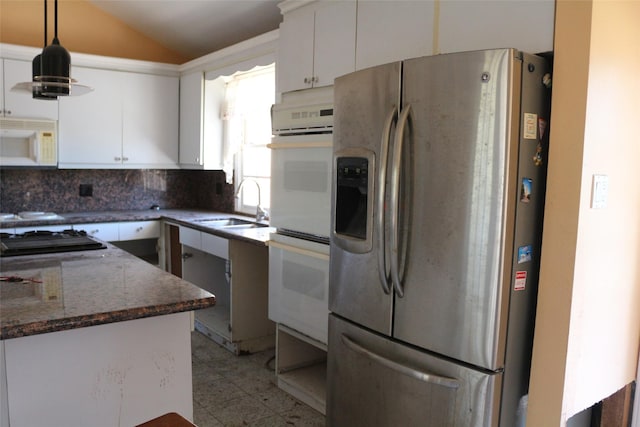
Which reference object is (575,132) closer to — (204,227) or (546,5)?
(546,5)

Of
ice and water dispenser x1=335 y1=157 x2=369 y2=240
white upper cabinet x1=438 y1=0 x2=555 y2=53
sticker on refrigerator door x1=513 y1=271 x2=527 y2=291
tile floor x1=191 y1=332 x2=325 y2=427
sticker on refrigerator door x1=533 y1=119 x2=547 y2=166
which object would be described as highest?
white upper cabinet x1=438 y1=0 x2=555 y2=53

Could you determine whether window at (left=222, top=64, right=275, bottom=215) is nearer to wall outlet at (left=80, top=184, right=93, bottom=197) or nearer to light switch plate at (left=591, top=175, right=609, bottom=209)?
wall outlet at (left=80, top=184, right=93, bottom=197)

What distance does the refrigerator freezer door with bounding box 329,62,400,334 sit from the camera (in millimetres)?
1875

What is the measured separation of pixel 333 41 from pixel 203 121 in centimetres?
214

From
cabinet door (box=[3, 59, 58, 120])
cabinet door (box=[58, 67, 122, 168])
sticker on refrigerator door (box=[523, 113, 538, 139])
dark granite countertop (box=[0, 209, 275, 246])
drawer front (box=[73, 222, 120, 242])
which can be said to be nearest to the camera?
sticker on refrigerator door (box=[523, 113, 538, 139])

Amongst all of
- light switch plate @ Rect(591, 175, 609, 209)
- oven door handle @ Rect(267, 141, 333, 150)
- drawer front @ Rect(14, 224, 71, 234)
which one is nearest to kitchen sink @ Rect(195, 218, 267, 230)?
drawer front @ Rect(14, 224, 71, 234)

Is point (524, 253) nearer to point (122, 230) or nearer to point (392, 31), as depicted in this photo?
point (392, 31)

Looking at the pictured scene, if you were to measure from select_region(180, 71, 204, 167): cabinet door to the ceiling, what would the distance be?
342mm

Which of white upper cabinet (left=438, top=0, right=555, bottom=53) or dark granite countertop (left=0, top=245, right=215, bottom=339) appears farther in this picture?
white upper cabinet (left=438, top=0, right=555, bottom=53)

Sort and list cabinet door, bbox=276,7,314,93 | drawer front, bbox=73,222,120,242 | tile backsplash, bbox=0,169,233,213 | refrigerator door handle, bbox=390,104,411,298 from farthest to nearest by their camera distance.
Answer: tile backsplash, bbox=0,169,233,213
drawer front, bbox=73,222,120,242
cabinet door, bbox=276,7,314,93
refrigerator door handle, bbox=390,104,411,298

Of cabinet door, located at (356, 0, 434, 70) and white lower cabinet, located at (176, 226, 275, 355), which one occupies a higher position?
cabinet door, located at (356, 0, 434, 70)

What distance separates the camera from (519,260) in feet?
5.39

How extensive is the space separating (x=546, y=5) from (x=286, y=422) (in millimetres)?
2173

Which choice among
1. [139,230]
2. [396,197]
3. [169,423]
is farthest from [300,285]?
[139,230]
